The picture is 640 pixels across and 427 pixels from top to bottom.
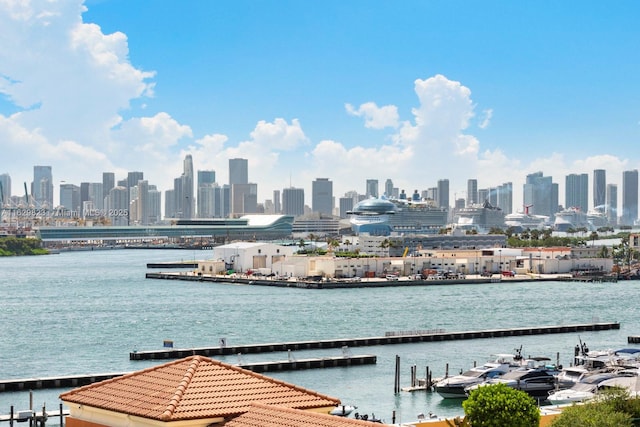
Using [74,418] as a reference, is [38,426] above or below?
below

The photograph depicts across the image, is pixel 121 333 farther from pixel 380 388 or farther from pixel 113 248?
pixel 113 248

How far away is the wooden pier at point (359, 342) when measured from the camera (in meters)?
21.5

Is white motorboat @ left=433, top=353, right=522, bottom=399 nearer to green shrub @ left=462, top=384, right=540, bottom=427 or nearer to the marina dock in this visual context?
green shrub @ left=462, top=384, right=540, bottom=427

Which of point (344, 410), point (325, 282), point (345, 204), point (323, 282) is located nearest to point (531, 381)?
point (344, 410)

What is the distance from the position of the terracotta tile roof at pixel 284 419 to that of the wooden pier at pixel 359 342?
47.8 ft

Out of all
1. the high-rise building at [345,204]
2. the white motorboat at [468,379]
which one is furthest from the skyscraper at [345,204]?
the white motorboat at [468,379]

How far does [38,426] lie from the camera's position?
14.3 meters

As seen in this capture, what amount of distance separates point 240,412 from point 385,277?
43332 millimetres

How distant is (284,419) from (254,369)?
12.9m

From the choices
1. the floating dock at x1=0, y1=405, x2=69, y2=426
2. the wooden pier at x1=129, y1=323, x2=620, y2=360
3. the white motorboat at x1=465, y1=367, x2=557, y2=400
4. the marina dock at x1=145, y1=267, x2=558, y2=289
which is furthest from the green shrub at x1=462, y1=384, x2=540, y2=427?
the marina dock at x1=145, y1=267, x2=558, y2=289

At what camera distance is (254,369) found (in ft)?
63.0

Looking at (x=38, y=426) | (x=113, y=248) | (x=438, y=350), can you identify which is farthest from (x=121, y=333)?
(x=113, y=248)

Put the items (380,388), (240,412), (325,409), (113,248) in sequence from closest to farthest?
(240,412) → (325,409) → (380,388) → (113,248)

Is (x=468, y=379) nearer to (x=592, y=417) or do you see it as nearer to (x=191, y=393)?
(x=592, y=417)
